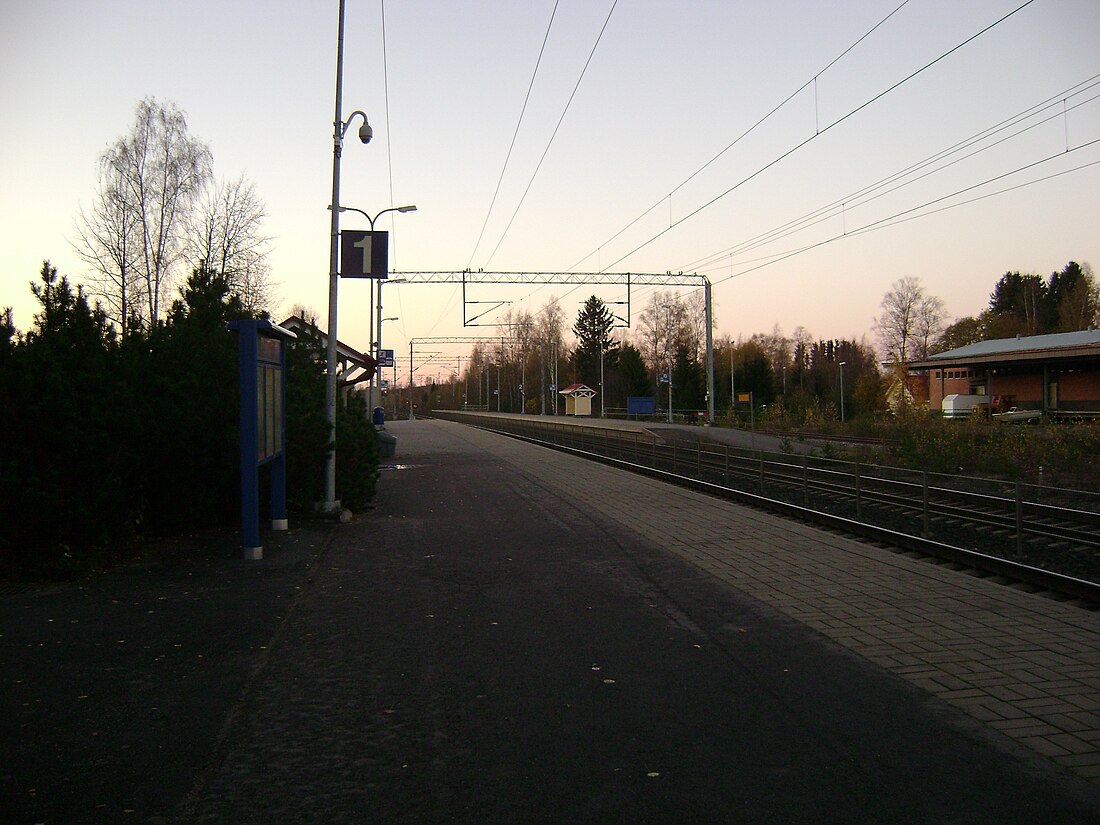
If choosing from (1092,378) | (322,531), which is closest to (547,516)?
(322,531)

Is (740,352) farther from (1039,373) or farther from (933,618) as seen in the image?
(933,618)

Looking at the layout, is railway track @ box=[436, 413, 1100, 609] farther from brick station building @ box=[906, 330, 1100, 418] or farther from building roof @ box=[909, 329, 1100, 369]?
building roof @ box=[909, 329, 1100, 369]

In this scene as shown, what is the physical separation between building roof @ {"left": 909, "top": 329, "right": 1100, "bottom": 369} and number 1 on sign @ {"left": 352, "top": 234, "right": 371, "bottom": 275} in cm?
3448

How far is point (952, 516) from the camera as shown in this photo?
1147 cm

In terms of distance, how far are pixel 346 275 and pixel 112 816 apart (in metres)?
11.6

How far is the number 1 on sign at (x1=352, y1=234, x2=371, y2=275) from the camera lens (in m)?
14.5

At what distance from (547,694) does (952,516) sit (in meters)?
8.07

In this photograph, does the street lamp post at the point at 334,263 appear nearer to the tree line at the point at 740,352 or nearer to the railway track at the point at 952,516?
the railway track at the point at 952,516

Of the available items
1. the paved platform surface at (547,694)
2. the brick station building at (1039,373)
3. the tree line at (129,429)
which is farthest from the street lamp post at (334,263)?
the brick station building at (1039,373)

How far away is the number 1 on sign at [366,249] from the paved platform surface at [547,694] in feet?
20.1

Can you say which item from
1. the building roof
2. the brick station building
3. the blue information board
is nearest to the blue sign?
the blue information board

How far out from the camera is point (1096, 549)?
31.5ft

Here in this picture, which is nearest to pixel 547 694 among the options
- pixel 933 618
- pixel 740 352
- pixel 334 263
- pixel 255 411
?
pixel 933 618

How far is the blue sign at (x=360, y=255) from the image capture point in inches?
571
